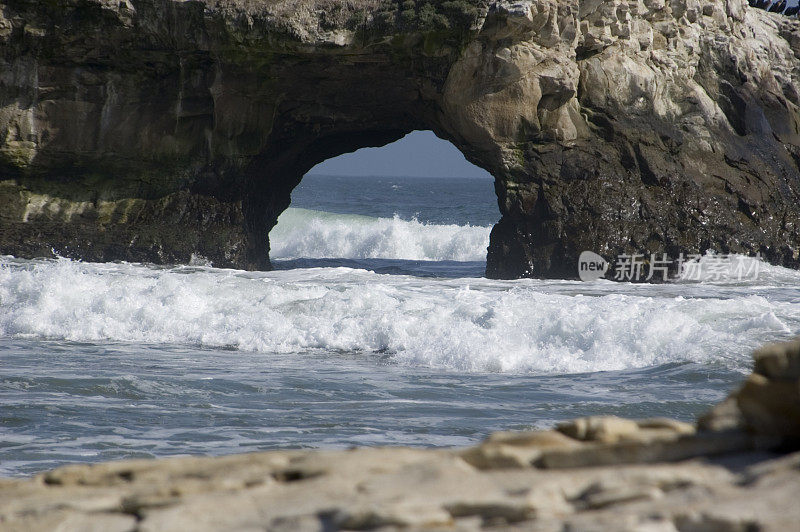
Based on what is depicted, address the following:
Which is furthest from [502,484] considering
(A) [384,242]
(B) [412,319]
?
(A) [384,242]

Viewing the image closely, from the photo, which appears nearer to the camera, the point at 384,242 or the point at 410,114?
the point at 410,114

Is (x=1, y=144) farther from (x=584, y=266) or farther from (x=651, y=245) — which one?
(x=651, y=245)

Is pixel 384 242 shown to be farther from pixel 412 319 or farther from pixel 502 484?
pixel 502 484

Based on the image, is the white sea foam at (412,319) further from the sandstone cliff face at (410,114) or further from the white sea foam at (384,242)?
the white sea foam at (384,242)

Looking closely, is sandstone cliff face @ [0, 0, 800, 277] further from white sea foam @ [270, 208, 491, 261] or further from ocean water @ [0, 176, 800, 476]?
white sea foam @ [270, 208, 491, 261]

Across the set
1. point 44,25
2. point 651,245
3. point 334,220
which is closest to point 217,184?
point 44,25

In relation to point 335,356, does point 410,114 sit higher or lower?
higher

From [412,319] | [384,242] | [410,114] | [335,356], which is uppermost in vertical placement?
[410,114]

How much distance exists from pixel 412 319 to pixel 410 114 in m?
6.01

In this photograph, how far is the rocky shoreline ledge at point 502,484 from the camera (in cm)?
246

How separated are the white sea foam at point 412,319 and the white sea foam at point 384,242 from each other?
47.0ft

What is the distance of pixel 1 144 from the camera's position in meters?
13.2

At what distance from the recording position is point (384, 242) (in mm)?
26625

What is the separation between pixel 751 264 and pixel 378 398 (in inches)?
327
